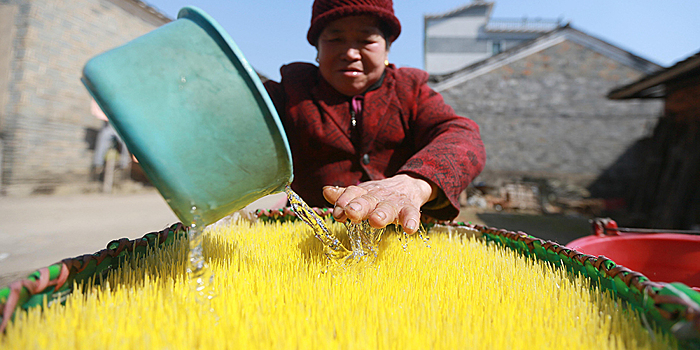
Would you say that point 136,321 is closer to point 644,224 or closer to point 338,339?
point 338,339

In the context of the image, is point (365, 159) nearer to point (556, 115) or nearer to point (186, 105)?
point (186, 105)

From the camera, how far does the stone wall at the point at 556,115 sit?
698 cm

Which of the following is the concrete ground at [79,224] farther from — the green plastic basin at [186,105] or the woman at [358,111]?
the green plastic basin at [186,105]

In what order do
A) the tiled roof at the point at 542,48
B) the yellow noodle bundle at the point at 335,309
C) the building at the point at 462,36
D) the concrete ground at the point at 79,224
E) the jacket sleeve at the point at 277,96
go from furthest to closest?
the building at the point at 462,36, the tiled roof at the point at 542,48, the concrete ground at the point at 79,224, the jacket sleeve at the point at 277,96, the yellow noodle bundle at the point at 335,309

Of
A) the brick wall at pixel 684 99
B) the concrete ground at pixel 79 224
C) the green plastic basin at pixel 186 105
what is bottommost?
the concrete ground at pixel 79 224

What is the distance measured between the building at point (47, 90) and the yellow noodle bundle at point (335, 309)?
302 inches

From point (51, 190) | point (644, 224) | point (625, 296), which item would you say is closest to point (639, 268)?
point (625, 296)

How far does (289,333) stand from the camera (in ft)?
1.46

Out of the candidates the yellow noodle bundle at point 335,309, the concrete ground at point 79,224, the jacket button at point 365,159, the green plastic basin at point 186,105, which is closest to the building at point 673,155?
the concrete ground at point 79,224

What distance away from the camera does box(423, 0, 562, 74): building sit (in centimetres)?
1797

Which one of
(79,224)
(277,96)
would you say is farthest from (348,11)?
(79,224)

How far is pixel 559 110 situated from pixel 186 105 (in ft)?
Result: 27.5

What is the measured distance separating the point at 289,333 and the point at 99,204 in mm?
6885

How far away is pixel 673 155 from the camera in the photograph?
169 inches
